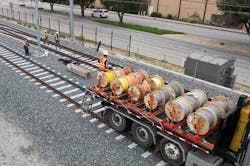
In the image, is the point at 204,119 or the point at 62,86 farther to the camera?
the point at 62,86

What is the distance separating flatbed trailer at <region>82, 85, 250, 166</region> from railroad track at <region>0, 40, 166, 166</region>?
44 cm

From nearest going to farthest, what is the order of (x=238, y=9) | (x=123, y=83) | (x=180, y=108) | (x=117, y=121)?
(x=180, y=108) → (x=123, y=83) → (x=117, y=121) → (x=238, y=9)

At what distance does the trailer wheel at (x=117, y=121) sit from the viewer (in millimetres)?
11145

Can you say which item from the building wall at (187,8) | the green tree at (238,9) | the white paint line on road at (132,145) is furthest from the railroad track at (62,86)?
the building wall at (187,8)

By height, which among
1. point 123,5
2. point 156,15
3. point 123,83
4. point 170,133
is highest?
point 123,5

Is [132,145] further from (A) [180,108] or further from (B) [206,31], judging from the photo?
(B) [206,31]

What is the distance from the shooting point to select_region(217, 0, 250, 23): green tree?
30469 mm

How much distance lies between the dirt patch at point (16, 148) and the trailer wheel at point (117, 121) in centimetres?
325

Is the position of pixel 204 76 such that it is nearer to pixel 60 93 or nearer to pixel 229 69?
pixel 229 69

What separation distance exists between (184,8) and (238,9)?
4036 cm

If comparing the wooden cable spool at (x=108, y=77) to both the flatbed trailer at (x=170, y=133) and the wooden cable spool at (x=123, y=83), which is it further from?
→ the wooden cable spool at (x=123, y=83)

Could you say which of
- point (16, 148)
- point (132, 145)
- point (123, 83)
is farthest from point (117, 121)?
point (16, 148)

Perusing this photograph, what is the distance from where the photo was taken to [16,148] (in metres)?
10.4

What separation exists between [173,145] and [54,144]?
4.62 meters
